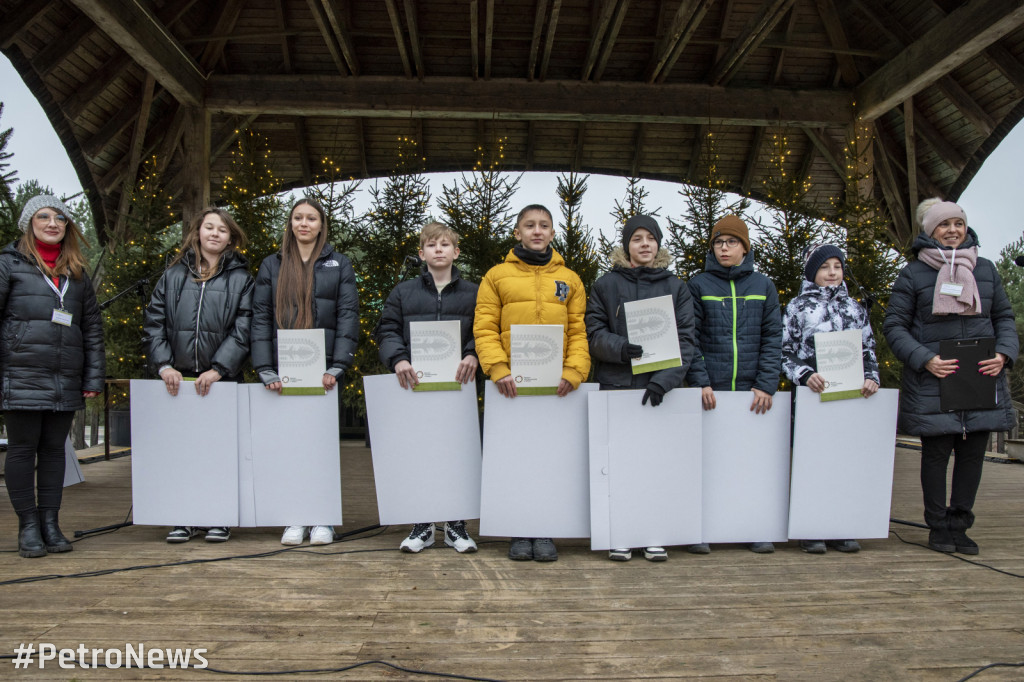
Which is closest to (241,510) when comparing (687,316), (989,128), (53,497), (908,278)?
(53,497)

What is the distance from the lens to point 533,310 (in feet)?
9.61

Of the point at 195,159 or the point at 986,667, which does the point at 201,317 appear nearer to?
the point at 986,667

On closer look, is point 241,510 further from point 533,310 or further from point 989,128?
point 989,128

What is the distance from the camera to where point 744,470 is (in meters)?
3.00

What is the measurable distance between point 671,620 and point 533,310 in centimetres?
137

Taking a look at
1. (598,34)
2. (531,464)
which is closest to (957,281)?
(531,464)

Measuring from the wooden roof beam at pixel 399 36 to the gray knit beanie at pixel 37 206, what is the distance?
4.00 meters

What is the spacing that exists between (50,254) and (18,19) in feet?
14.9

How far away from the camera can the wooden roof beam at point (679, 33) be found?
5.75m

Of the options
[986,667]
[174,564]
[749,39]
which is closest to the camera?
[986,667]

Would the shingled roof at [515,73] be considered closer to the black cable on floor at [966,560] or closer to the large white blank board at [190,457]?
the large white blank board at [190,457]

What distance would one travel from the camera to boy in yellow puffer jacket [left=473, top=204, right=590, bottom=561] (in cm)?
290

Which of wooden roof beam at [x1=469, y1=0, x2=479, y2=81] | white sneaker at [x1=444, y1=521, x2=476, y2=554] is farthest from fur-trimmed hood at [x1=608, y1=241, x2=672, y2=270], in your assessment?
wooden roof beam at [x1=469, y1=0, x2=479, y2=81]

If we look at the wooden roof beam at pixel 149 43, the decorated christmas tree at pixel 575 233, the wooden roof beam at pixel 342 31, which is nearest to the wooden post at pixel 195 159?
the wooden roof beam at pixel 149 43
